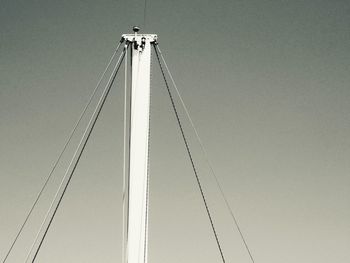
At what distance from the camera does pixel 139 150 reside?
959 centimetres

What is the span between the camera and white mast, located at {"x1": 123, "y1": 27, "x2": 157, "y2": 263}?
8923 mm

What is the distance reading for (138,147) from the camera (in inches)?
379

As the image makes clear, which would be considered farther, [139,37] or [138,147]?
[139,37]

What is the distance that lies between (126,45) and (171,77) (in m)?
2.27

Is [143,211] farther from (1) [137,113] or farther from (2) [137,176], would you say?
(1) [137,113]

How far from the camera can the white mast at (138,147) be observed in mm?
8923

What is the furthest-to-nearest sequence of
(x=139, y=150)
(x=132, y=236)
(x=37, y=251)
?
1. (x=37, y=251)
2. (x=139, y=150)
3. (x=132, y=236)

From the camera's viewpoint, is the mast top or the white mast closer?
the white mast

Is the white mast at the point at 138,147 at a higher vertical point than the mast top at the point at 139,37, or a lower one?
lower

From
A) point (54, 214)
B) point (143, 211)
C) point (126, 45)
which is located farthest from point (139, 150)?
point (54, 214)

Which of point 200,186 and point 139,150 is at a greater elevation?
point 200,186

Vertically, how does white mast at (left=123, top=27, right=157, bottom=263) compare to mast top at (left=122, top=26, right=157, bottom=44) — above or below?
below

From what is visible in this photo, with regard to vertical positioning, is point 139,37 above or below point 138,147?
above

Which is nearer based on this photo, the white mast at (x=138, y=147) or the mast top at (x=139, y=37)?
the white mast at (x=138, y=147)
